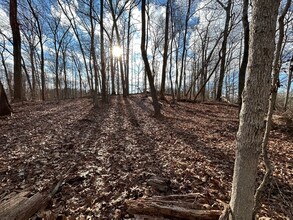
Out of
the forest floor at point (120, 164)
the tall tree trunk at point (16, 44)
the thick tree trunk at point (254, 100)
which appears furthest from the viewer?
the tall tree trunk at point (16, 44)

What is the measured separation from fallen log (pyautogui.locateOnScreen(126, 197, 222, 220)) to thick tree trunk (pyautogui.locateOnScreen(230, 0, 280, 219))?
1.58ft

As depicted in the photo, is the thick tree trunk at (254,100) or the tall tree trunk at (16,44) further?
the tall tree trunk at (16,44)

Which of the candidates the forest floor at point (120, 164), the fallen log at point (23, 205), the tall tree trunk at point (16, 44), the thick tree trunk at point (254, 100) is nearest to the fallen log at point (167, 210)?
the forest floor at point (120, 164)

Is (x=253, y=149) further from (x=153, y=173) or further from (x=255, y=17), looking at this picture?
(x=153, y=173)

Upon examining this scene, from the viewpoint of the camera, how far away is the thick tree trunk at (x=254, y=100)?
4.43 feet

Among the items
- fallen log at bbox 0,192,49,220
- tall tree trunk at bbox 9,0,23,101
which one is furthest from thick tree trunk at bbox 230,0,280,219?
tall tree trunk at bbox 9,0,23,101

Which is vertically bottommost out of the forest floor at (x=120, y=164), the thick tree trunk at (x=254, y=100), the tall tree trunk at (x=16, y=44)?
the forest floor at (x=120, y=164)

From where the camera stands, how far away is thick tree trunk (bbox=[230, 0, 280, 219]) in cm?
135

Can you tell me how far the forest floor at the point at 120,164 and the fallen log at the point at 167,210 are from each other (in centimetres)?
20

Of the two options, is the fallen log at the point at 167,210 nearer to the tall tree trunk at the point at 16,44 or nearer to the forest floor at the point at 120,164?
the forest floor at the point at 120,164

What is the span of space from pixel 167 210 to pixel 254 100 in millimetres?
1562

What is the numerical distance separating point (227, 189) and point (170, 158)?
4.48ft

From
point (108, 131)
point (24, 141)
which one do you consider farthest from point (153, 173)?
point (24, 141)

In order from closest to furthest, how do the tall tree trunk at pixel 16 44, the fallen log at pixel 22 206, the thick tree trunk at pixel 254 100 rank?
1. the thick tree trunk at pixel 254 100
2. the fallen log at pixel 22 206
3. the tall tree trunk at pixel 16 44
